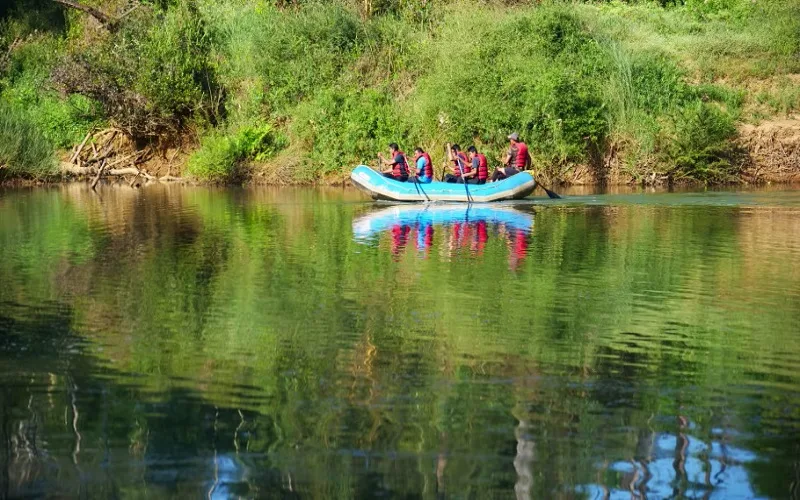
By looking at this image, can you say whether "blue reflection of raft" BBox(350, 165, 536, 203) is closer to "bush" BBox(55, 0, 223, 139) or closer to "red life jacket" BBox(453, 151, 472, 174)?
"red life jacket" BBox(453, 151, 472, 174)

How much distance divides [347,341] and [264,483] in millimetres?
3840

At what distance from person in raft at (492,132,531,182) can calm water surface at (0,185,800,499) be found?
833 cm

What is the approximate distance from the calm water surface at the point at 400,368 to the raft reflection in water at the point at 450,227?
231 mm

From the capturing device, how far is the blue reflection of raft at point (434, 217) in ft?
68.1

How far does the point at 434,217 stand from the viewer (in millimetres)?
23000

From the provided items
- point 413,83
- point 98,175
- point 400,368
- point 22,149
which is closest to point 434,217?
point 413,83

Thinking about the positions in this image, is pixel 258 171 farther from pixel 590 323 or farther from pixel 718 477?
pixel 718 477

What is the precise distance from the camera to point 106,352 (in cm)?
963

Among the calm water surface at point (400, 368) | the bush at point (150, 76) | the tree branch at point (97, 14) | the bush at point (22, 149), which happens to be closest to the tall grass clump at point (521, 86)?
the bush at point (150, 76)

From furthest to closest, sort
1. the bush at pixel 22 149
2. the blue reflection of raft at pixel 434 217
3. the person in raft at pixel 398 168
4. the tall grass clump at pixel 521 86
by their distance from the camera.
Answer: the bush at pixel 22 149 < the tall grass clump at pixel 521 86 < the person in raft at pixel 398 168 < the blue reflection of raft at pixel 434 217

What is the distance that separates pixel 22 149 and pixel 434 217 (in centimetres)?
1462

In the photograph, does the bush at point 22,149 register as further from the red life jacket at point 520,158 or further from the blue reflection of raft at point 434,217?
the red life jacket at point 520,158

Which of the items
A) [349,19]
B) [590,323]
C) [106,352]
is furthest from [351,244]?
[349,19]

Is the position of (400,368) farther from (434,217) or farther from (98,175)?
(98,175)
